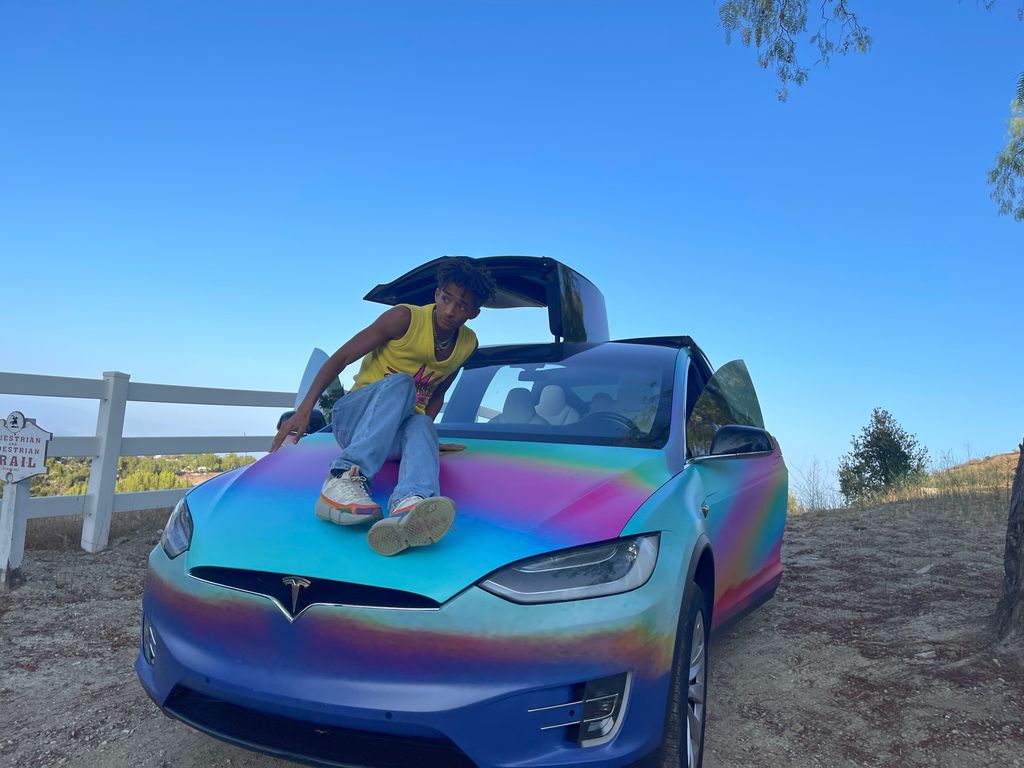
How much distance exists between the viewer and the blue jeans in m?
2.53

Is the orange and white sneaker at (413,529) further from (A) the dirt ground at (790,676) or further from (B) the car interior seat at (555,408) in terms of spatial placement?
(B) the car interior seat at (555,408)

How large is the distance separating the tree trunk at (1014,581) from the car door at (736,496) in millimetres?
1163

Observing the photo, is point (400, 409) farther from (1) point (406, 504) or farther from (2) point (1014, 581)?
(2) point (1014, 581)

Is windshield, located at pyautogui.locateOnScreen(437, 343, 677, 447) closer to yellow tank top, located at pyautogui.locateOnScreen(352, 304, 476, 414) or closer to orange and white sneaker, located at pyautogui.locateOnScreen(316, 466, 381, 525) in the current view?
yellow tank top, located at pyautogui.locateOnScreen(352, 304, 476, 414)

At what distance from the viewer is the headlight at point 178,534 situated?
2.51 metres

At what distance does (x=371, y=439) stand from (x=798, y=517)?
8436 mm

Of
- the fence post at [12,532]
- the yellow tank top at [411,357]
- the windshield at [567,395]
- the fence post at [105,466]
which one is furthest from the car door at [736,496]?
the fence post at [105,466]

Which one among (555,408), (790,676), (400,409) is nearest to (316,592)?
(400,409)

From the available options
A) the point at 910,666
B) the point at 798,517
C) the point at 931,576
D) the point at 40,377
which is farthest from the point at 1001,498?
the point at 40,377

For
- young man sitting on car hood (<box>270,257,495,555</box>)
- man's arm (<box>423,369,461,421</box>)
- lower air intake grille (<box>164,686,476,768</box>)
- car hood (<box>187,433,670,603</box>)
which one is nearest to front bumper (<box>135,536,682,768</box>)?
lower air intake grille (<box>164,686,476,768</box>)

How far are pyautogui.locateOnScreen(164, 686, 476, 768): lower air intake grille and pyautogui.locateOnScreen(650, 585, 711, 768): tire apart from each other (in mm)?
621

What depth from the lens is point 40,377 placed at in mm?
6078

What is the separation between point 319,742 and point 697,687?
135 centimetres

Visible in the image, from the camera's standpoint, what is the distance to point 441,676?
1.97 m
